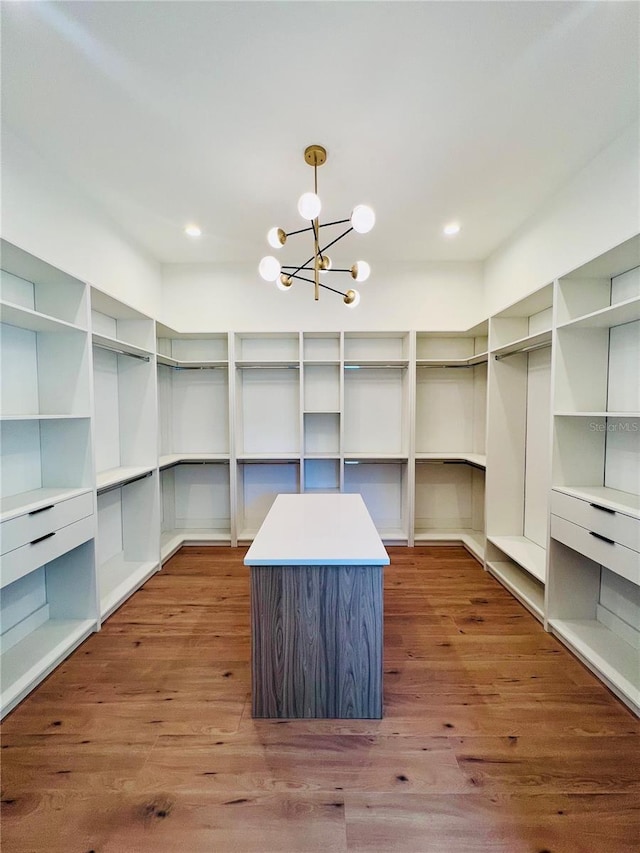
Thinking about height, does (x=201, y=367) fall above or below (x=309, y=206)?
below

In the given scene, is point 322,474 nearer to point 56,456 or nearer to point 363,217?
point 56,456

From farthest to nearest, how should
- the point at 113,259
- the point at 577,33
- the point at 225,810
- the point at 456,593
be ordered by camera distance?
the point at 113,259 < the point at 456,593 < the point at 577,33 < the point at 225,810

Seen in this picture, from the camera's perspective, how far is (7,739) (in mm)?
1476

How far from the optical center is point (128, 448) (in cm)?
301

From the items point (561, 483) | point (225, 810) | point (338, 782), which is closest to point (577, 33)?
point (561, 483)

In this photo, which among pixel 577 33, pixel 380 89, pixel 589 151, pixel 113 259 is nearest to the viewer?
pixel 577 33

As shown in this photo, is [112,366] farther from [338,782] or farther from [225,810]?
[338,782]

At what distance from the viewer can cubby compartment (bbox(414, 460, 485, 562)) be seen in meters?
3.79

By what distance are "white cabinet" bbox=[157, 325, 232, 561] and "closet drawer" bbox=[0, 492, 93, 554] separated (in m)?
1.64

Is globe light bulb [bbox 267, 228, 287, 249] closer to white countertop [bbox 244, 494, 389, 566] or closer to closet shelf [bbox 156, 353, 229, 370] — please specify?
white countertop [bbox 244, 494, 389, 566]

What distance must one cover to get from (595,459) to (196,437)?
3619 millimetres

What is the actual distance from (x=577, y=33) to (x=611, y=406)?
1866 millimetres

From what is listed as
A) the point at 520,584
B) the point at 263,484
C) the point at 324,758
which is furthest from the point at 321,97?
the point at 520,584

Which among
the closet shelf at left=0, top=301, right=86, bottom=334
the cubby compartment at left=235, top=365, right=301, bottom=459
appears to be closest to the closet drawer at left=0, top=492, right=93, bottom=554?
the closet shelf at left=0, top=301, right=86, bottom=334
